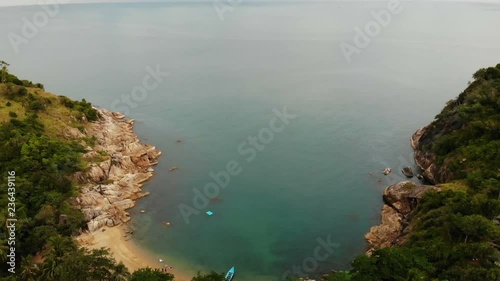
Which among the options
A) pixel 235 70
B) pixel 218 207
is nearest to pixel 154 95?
pixel 235 70

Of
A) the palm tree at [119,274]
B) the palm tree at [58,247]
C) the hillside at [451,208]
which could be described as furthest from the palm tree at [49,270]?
the hillside at [451,208]

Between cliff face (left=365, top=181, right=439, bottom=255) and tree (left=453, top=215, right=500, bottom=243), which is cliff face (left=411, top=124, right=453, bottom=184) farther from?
tree (left=453, top=215, right=500, bottom=243)

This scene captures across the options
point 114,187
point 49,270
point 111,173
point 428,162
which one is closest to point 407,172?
point 428,162

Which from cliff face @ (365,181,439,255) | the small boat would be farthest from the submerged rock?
the small boat

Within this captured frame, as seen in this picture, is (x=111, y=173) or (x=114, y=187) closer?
(x=114, y=187)

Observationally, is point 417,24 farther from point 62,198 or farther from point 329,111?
point 62,198

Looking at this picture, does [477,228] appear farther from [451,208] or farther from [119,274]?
[119,274]

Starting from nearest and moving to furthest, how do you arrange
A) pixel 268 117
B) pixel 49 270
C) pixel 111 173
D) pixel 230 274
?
pixel 49 270
pixel 230 274
pixel 111 173
pixel 268 117
